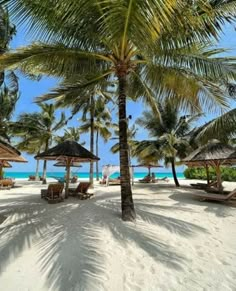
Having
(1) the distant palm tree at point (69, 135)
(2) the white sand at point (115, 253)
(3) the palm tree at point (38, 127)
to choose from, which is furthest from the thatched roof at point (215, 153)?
(1) the distant palm tree at point (69, 135)

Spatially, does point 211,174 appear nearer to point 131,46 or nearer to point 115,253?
point 131,46

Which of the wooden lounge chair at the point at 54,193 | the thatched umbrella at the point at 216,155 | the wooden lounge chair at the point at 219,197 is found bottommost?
the wooden lounge chair at the point at 219,197

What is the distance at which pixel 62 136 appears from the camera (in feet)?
104

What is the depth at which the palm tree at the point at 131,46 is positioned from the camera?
468cm

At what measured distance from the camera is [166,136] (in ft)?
57.3

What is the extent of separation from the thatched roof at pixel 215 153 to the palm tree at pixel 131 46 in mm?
4346

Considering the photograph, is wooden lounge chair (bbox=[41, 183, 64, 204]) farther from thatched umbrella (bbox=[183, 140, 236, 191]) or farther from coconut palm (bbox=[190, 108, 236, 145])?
coconut palm (bbox=[190, 108, 236, 145])

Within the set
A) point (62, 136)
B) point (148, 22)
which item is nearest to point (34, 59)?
point (148, 22)

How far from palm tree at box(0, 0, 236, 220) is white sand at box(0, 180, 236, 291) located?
1.31 metres

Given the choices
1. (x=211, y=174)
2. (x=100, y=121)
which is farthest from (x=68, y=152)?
(x=211, y=174)

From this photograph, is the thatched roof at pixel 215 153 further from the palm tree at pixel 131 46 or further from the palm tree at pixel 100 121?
the palm tree at pixel 100 121

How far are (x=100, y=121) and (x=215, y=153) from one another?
641 inches

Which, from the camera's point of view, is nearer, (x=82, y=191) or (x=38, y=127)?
(x=82, y=191)

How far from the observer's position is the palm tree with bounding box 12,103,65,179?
26.2 metres
